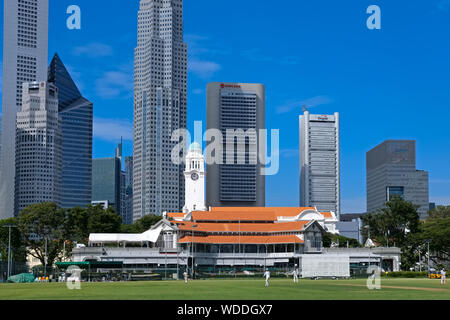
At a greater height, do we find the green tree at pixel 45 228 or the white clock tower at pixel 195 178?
the white clock tower at pixel 195 178

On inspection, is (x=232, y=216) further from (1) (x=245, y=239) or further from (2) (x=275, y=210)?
(2) (x=275, y=210)

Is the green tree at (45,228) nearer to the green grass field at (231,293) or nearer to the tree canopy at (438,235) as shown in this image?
the tree canopy at (438,235)

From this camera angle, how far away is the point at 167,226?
136m

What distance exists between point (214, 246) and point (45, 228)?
37358 millimetres

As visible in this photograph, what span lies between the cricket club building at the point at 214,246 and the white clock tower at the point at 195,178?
26.1 m

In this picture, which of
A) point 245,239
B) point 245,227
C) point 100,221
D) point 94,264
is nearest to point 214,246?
point 245,239

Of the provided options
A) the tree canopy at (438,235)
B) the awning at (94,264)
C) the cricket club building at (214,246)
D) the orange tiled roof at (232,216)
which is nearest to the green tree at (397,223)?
the tree canopy at (438,235)

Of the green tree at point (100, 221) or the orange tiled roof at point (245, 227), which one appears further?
the green tree at point (100, 221)

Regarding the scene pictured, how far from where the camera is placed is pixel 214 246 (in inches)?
5463

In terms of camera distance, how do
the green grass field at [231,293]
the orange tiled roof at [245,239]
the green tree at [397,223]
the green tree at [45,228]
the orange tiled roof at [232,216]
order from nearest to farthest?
the green grass field at [231,293] < the orange tiled roof at [245,239] < the green tree at [45,228] < the green tree at [397,223] < the orange tiled roof at [232,216]

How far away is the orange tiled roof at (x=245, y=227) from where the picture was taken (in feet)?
459

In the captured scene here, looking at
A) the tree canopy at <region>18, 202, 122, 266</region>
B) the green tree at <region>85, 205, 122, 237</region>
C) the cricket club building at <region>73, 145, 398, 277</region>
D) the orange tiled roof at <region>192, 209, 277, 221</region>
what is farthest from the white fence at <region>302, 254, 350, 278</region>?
the green tree at <region>85, 205, 122, 237</region>
